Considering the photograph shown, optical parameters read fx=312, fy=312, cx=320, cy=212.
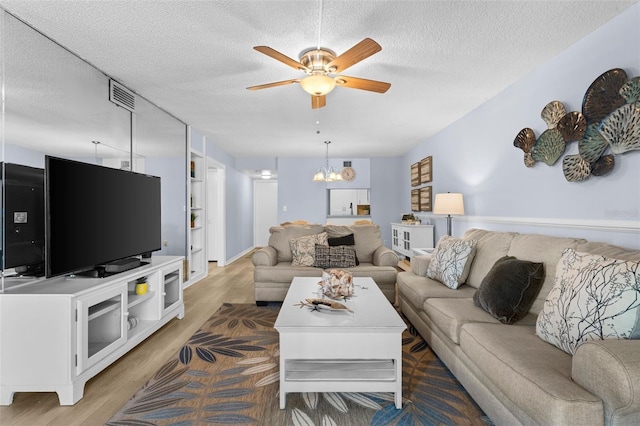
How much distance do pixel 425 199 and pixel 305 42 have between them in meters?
4.05

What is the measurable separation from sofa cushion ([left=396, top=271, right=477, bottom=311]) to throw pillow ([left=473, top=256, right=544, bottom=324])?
425mm

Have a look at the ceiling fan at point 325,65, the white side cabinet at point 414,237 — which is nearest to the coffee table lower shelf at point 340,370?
the ceiling fan at point 325,65

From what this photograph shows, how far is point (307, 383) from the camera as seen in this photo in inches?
71.3

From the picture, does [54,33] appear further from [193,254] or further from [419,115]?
[419,115]

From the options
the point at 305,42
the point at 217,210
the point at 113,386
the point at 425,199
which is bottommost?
the point at 113,386

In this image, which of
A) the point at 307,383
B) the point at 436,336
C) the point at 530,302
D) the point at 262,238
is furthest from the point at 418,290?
the point at 262,238

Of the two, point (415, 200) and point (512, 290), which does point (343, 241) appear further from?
point (415, 200)

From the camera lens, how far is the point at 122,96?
3135 mm

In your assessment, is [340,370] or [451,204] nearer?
[340,370]

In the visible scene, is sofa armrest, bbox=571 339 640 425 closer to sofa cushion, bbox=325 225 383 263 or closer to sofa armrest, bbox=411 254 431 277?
sofa armrest, bbox=411 254 431 277

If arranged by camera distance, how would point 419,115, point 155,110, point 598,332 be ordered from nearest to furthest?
point 598,332 → point 155,110 → point 419,115

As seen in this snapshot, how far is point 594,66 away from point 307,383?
2.93 m

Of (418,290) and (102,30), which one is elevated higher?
(102,30)

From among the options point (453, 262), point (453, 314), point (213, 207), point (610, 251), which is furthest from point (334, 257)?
point (213, 207)
